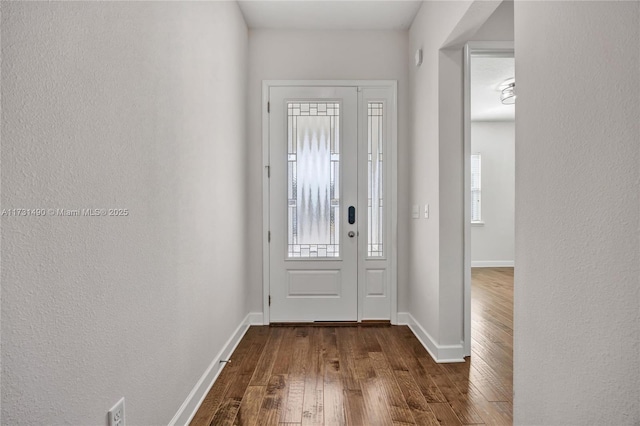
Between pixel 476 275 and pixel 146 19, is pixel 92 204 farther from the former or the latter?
pixel 476 275

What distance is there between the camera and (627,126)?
1.01 m

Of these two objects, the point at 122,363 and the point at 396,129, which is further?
the point at 396,129

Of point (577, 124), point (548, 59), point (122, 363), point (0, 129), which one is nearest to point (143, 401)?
point (122, 363)

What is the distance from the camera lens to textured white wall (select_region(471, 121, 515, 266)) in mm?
6902

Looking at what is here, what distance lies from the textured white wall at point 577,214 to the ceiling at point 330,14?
183 cm

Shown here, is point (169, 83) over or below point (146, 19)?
below

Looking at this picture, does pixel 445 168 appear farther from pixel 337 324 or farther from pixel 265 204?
pixel 337 324

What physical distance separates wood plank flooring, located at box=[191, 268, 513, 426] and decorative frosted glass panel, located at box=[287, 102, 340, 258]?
1.20 metres

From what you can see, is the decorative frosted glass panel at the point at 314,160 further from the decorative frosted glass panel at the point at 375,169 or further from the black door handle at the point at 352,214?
the decorative frosted glass panel at the point at 375,169

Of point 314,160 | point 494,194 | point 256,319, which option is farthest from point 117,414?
point 494,194

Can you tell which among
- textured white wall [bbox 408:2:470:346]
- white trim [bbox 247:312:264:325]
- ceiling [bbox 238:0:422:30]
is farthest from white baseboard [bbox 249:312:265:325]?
ceiling [bbox 238:0:422:30]

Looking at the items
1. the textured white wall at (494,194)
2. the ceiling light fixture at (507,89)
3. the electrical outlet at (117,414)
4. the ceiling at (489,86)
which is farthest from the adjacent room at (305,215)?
the textured white wall at (494,194)

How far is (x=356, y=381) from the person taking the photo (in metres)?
2.30

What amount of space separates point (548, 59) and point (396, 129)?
2150mm
